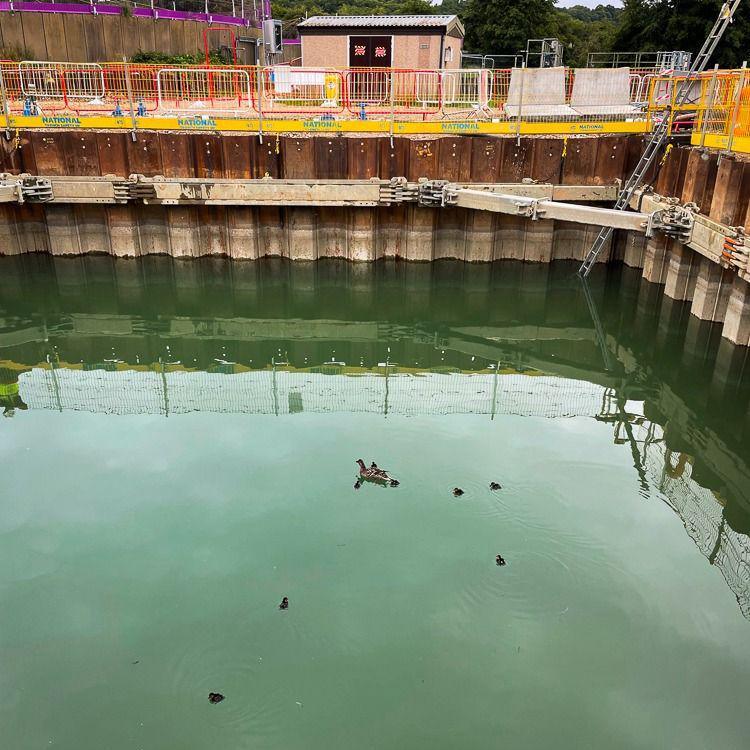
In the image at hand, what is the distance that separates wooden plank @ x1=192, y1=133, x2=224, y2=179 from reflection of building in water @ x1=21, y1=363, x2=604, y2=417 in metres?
6.86

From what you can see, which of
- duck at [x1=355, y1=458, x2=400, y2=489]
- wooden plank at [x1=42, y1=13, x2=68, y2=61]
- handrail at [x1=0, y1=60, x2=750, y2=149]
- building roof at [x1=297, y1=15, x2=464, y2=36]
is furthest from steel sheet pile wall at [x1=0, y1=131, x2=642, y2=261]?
wooden plank at [x1=42, y1=13, x2=68, y2=61]

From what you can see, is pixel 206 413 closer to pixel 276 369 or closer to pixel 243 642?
pixel 276 369

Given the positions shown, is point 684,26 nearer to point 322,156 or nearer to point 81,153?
point 322,156

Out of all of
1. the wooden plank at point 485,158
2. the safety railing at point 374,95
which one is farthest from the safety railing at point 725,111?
the wooden plank at point 485,158

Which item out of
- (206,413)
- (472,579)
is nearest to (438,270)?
(206,413)

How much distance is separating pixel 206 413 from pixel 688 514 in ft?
25.5

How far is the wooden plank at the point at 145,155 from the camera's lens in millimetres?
18328

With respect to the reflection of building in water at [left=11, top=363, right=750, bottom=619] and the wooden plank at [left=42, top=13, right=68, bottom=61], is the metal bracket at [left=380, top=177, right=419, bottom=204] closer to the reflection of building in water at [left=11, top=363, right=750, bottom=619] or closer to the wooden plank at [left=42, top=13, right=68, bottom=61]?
the reflection of building in water at [left=11, top=363, right=750, bottom=619]

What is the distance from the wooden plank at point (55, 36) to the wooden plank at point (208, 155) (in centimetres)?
1982

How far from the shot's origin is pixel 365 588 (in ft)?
25.2

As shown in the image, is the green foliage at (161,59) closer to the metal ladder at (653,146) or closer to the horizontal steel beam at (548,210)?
the horizontal steel beam at (548,210)

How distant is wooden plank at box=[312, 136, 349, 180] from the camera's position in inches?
720

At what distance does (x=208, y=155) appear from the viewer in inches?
725

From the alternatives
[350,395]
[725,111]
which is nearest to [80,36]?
[350,395]
